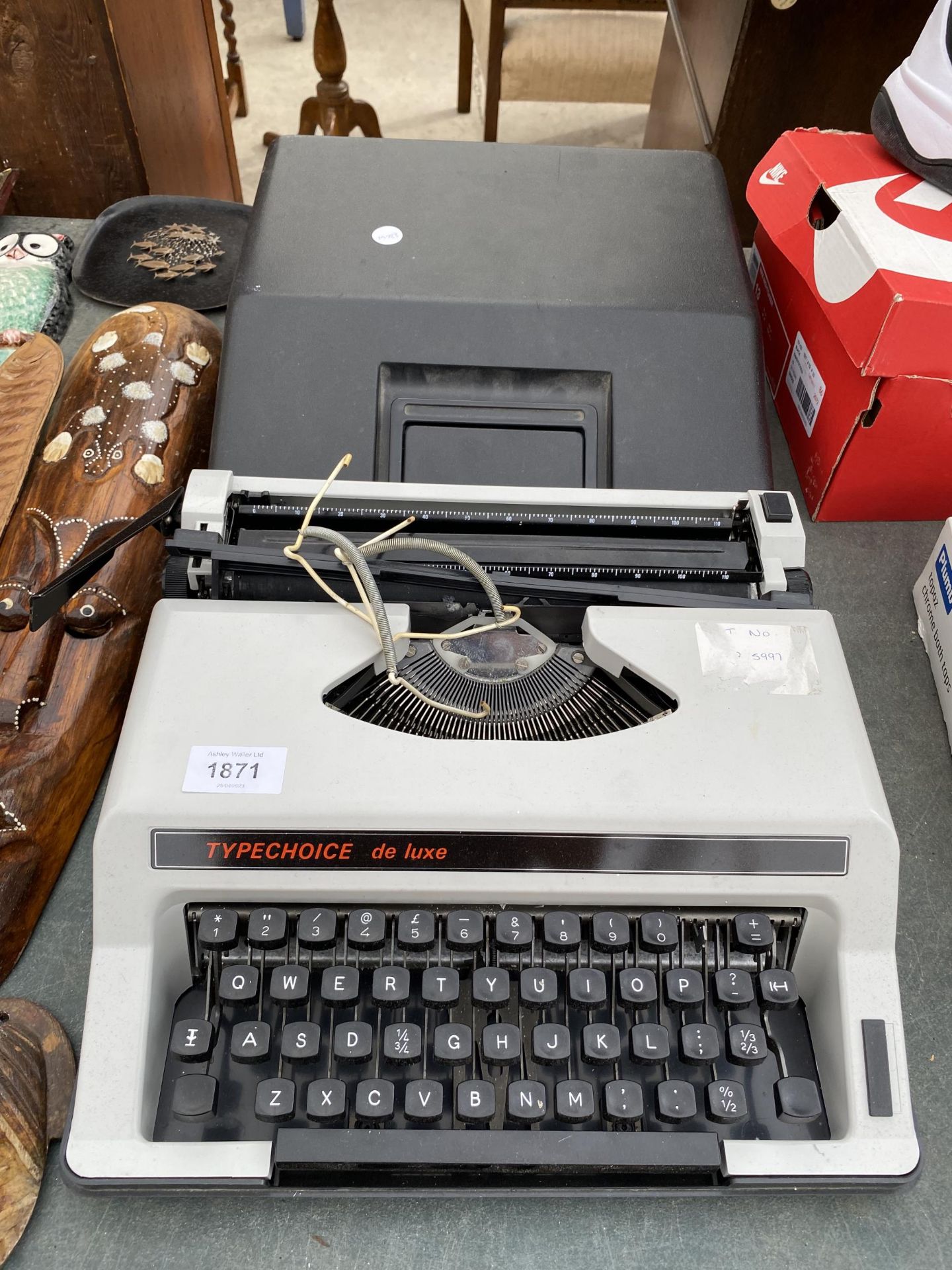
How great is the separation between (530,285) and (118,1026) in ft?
3.01

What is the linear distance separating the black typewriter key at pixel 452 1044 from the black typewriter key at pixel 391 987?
0.13 ft

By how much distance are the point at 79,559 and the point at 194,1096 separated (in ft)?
1.92

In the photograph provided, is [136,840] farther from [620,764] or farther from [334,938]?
→ [620,764]

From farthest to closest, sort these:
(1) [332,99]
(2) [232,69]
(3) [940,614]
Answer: (2) [232,69] < (1) [332,99] < (3) [940,614]

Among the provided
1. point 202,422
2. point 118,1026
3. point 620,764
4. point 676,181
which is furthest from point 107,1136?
point 676,181

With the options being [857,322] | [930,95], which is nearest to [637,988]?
[857,322]

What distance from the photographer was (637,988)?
0.88 metres

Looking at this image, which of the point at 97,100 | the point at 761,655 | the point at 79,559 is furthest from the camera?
the point at 97,100

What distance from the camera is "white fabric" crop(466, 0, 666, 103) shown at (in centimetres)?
292

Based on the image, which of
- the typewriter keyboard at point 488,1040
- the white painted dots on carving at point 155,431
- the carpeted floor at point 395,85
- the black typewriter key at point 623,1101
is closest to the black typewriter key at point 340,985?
the typewriter keyboard at point 488,1040

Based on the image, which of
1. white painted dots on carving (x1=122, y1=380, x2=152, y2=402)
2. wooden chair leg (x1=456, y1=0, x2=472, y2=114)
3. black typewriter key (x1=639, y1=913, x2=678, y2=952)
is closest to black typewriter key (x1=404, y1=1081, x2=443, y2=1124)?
black typewriter key (x1=639, y1=913, x2=678, y2=952)

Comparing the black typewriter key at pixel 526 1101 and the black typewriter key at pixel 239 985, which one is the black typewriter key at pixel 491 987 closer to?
the black typewriter key at pixel 526 1101

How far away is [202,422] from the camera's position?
137 centimetres

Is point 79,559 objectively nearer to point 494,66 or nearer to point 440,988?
point 440,988
